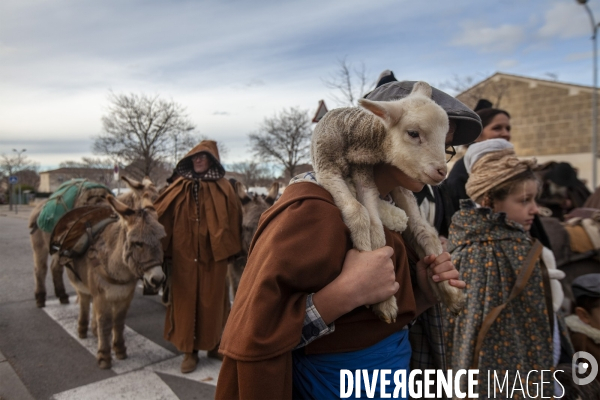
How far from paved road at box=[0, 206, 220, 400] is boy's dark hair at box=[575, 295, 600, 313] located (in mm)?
3381

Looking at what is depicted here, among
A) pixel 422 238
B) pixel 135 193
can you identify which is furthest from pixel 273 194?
pixel 422 238

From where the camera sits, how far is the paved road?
3988mm

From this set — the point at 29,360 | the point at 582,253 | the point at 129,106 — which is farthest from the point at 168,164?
the point at 582,253

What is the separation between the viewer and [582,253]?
3406mm

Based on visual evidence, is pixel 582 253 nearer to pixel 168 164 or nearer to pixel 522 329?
pixel 522 329

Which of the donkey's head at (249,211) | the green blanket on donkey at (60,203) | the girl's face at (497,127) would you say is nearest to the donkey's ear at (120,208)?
the donkey's head at (249,211)

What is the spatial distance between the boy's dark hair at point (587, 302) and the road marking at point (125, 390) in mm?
3642

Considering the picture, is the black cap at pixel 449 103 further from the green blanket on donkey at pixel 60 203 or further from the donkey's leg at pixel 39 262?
the donkey's leg at pixel 39 262

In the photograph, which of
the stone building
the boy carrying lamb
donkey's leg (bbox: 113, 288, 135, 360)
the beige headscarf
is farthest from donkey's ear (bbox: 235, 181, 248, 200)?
the stone building

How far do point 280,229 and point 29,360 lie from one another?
480 centimetres

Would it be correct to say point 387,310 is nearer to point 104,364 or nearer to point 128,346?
point 104,364

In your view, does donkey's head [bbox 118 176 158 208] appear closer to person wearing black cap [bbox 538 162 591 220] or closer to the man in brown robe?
the man in brown robe

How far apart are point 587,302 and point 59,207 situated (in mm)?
6569

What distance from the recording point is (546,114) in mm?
21234
